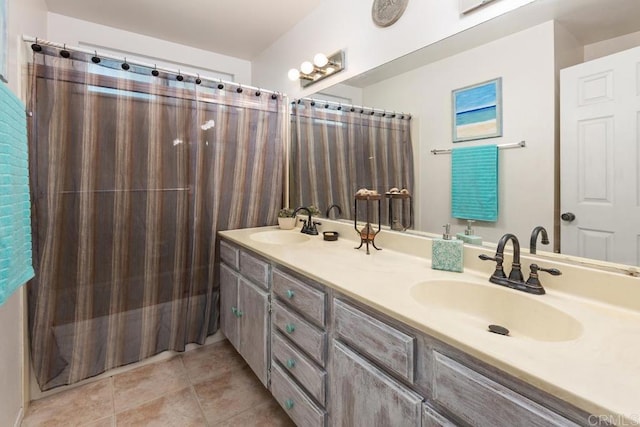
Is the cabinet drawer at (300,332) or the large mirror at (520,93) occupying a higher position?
the large mirror at (520,93)

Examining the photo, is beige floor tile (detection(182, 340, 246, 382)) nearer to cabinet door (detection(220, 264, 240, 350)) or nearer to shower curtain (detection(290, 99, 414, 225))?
cabinet door (detection(220, 264, 240, 350))

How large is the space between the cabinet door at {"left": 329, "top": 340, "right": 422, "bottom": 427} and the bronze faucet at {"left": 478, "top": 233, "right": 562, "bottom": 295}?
51 centimetres

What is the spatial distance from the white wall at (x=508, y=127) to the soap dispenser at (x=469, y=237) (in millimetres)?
31

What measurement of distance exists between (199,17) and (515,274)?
8.57 feet

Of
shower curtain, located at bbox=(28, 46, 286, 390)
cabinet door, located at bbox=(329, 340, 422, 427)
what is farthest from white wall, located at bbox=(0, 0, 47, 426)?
cabinet door, located at bbox=(329, 340, 422, 427)

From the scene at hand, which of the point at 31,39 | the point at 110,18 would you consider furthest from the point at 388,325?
the point at 110,18

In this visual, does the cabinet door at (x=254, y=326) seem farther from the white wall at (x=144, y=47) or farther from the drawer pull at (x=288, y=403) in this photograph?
the white wall at (x=144, y=47)

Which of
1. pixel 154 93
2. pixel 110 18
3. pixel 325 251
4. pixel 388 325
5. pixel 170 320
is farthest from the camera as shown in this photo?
pixel 110 18

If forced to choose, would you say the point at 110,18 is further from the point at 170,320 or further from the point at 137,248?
the point at 170,320

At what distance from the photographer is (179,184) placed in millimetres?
2014

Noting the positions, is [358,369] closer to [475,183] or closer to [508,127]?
[475,183]

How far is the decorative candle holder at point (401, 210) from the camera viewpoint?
5.19ft

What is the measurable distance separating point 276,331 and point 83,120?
5.23 feet

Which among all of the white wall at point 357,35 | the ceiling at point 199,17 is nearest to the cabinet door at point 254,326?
the white wall at point 357,35
